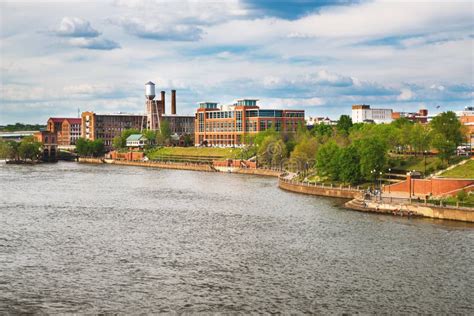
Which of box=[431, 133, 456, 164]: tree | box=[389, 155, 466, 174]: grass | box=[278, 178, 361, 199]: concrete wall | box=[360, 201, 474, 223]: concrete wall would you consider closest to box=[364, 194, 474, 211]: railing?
box=[360, 201, 474, 223]: concrete wall

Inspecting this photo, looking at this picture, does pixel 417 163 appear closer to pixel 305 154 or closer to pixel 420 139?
pixel 420 139

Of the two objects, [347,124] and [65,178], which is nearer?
[65,178]

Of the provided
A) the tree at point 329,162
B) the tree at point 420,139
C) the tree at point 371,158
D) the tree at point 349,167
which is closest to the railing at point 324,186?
the tree at point 349,167

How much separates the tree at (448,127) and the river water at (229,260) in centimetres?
3511

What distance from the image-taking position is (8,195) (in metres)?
96.5

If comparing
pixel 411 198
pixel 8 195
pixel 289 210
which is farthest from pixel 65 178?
pixel 411 198

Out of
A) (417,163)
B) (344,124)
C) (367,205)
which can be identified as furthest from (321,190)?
(344,124)

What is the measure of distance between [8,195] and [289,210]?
153 feet

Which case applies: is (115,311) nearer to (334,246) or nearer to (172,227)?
(334,246)

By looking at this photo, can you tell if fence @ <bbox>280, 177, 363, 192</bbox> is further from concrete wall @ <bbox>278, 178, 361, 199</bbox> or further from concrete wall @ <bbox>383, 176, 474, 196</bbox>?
concrete wall @ <bbox>383, 176, 474, 196</bbox>

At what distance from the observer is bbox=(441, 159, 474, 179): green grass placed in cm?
8244

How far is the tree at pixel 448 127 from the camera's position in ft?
343

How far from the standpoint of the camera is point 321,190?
3666 inches

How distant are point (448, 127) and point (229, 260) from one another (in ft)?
223
